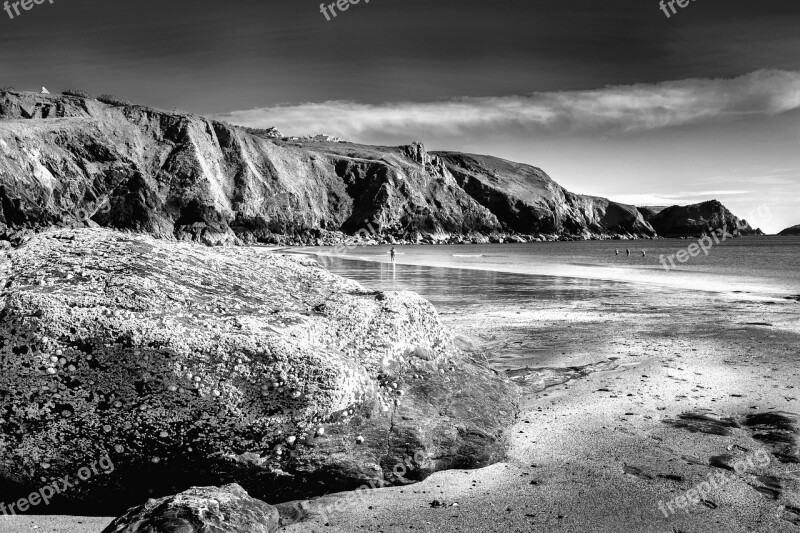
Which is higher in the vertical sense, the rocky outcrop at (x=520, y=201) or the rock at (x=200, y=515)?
the rocky outcrop at (x=520, y=201)

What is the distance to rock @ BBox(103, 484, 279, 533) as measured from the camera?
2.67 metres

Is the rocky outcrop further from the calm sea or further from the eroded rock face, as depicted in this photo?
the eroded rock face

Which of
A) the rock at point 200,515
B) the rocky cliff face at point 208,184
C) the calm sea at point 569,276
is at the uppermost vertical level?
the rocky cliff face at point 208,184

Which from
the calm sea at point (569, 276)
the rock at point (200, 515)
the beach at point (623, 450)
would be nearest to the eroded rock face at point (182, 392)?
the beach at point (623, 450)

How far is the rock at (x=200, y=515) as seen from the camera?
267 centimetres

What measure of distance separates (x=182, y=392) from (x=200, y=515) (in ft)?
3.24

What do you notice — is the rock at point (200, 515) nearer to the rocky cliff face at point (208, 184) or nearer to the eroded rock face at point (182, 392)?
the eroded rock face at point (182, 392)

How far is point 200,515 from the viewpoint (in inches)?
108

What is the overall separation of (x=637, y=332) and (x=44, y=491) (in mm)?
10004

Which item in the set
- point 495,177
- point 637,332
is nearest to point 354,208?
point 495,177

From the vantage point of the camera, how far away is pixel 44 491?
136 inches

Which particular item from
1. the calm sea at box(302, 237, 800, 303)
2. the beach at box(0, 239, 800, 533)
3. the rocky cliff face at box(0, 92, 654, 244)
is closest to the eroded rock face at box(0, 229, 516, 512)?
the beach at box(0, 239, 800, 533)

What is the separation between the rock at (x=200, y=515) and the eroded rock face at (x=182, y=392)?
48 centimetres

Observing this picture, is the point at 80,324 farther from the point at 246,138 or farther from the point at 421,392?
the point at 246,138
